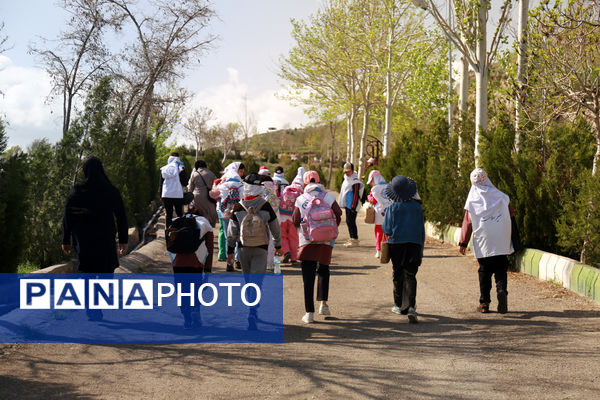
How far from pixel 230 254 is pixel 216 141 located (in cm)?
8561

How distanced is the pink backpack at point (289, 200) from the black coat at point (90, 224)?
5.26 m

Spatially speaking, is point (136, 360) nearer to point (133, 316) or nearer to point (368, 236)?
point (133, 316)

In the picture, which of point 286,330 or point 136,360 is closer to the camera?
point 136,360

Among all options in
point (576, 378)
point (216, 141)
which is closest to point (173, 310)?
point (576, 378)

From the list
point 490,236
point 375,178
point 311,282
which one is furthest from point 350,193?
point 311,282

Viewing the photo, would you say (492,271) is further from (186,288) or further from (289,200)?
(289,200)

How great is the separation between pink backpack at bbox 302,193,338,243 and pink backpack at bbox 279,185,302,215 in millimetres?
4676

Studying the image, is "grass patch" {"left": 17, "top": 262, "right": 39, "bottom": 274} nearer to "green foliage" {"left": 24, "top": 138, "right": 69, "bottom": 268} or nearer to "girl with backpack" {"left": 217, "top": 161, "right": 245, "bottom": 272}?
"green foliage" {"left": 24, "top": 138, "right": 69, "bottom": 268}

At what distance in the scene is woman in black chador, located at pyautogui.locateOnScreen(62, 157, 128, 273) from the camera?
830 cm

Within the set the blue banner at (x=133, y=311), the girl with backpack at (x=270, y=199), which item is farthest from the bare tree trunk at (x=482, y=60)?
the blue banner at (x=133, y=311)

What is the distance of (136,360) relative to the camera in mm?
6707

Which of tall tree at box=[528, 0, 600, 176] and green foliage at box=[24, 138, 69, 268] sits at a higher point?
tall tree at box=[528, 0, 600, 176]

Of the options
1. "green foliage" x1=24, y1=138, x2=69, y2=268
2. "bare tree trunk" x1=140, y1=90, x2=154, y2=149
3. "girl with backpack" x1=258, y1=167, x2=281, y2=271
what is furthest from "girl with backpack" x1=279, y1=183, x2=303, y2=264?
"bare tree trunk" x1=140, y1=90, x2=154, y2=149

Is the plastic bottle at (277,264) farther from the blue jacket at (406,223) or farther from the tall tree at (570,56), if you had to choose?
the tall tree at (570,56)
